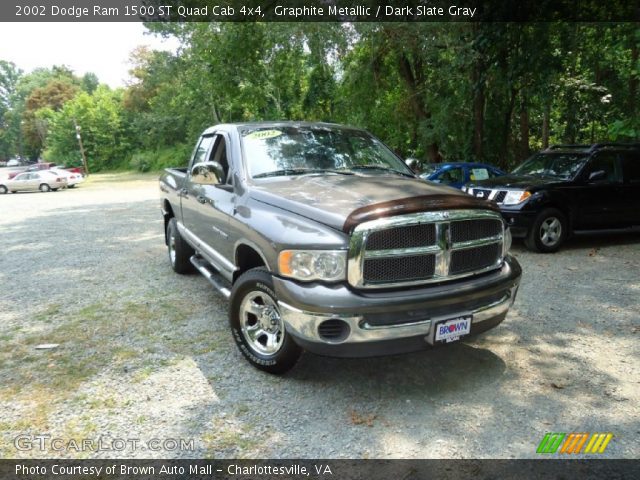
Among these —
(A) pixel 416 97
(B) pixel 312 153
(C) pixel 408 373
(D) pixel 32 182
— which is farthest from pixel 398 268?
(D) pixel 32 182

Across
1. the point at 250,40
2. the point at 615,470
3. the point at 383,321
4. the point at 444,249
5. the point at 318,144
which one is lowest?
the point at 615,470

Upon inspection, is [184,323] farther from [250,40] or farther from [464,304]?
[250,40]

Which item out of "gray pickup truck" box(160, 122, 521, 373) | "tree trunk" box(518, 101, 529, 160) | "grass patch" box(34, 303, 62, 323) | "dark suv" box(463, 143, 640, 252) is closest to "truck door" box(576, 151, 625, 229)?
"dark suv" box(463, 143, 640, 252)

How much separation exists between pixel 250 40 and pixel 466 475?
1635cm

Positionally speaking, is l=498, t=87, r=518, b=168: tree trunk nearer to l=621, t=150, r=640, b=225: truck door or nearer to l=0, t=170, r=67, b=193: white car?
l=621, t=150, r=640, b=225: truck door

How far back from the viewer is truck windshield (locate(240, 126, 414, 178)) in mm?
4309

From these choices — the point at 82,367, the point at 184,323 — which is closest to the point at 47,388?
the point at 82,367

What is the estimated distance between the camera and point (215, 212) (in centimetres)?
448

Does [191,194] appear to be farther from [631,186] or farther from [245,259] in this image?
[631,186]

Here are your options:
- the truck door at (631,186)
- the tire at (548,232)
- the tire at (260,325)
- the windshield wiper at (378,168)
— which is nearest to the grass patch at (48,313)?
the tire at (260,325)

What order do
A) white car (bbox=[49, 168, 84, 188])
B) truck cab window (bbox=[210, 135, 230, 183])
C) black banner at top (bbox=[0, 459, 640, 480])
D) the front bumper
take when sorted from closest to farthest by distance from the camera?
1. black banner at top (bbox=[0, 459, 640, 480])
2. the front bumper
3. truck cab window (bbox=[210, 135, 230, 183])
4. white car (bbox=[49, 168, 84, 188])

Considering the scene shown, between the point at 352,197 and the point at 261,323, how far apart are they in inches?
48.3

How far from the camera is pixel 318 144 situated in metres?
4.67

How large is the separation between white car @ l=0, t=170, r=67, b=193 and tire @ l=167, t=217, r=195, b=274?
25.1 metres
